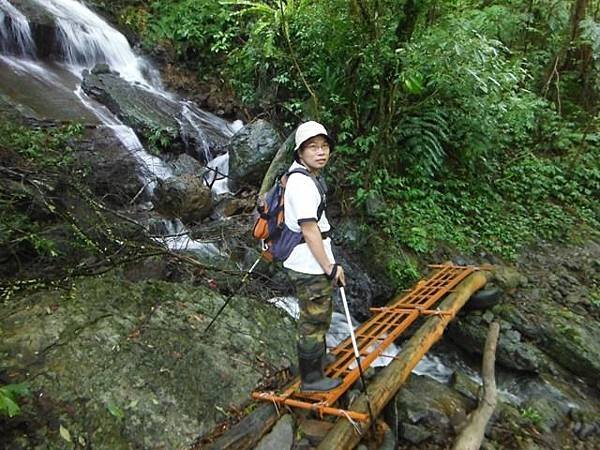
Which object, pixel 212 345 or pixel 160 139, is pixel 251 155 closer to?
pixel 160 139

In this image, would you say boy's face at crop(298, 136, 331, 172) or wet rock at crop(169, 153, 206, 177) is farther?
wet rock at crop(169, 153, 206, 177)

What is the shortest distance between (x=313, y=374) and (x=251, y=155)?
549 cm

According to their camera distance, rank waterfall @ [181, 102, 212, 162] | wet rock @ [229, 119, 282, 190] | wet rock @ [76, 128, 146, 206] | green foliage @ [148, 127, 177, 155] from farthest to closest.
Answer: waterfall @ [181, 102, 212, 162] → green foliage @ [148, 127, 177, 155] → wet rock @ [229, 119, 282, 190] → wet rock @ [76, 128, 146, 206]

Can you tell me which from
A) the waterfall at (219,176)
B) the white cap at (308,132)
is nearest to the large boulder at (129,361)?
the white cap at (308,132)

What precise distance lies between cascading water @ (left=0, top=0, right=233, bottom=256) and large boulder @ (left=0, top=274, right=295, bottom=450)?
9.49 feet

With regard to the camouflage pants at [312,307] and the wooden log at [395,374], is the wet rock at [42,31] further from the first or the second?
the wooden log at [395,374]

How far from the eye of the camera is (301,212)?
3037mm

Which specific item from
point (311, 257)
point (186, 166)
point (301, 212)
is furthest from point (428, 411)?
point (186, 166)

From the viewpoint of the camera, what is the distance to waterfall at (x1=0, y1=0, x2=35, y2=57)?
411 inches

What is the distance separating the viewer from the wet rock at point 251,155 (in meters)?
8.22

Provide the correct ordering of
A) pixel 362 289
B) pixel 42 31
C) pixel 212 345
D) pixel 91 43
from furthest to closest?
pixel 91 43 < pixel 42 31 < pixel 362 289 < pixel 212 345

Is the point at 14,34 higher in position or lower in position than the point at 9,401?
higher

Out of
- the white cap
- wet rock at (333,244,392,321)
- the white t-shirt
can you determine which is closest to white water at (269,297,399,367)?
wet rock at (333,244,392,321)

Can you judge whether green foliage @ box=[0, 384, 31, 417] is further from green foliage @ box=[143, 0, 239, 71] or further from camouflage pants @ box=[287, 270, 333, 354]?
green foliage @ box=[143, 0, 239, 71]
